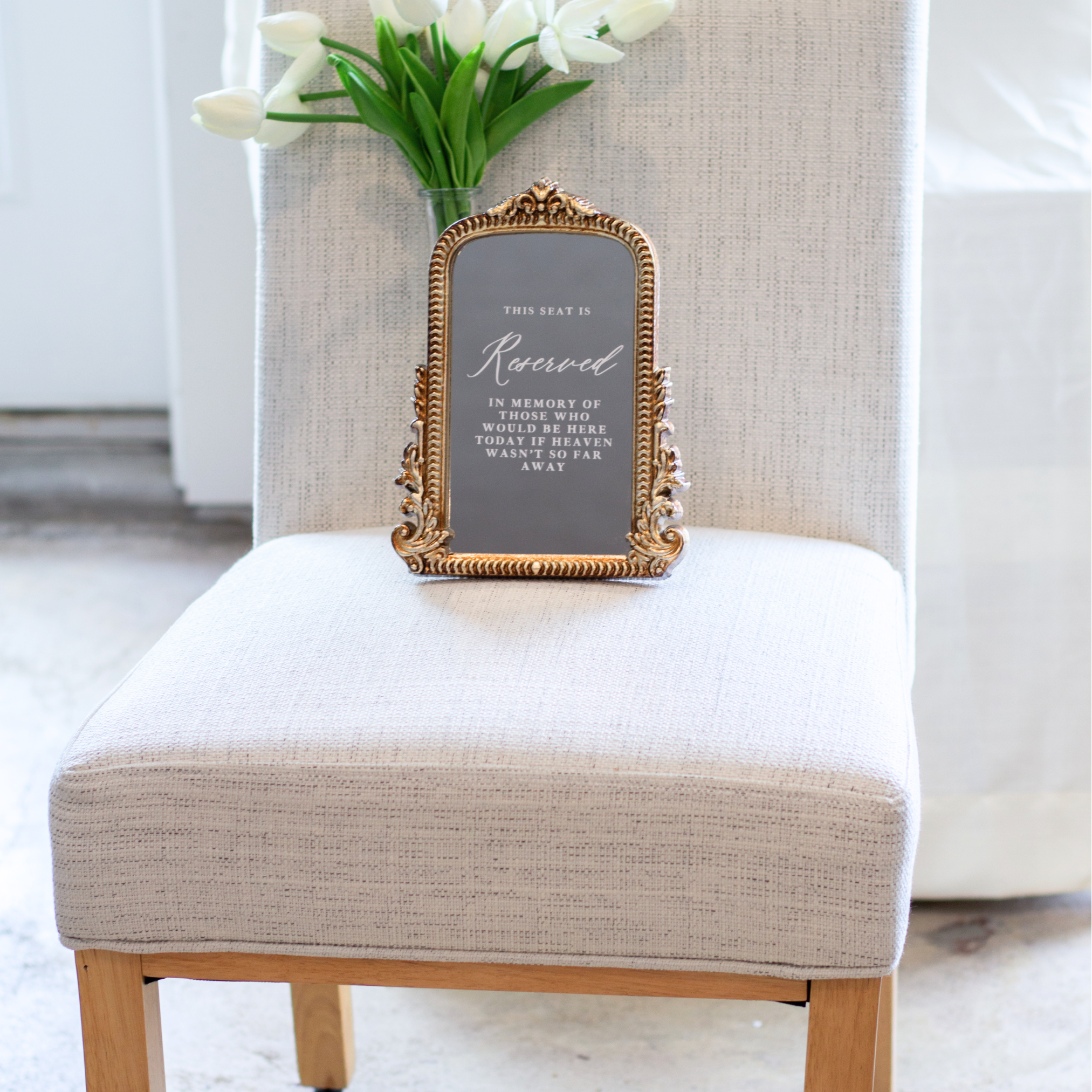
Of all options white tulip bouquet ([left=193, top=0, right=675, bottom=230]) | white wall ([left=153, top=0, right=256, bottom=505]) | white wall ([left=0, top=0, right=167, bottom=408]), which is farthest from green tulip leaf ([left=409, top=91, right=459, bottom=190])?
white wall ([left=0, top=0, right=167, bottom=408])

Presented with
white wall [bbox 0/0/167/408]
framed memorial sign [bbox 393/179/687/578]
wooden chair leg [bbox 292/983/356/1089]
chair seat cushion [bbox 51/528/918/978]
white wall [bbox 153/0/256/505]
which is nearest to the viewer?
chair seat cushion [bbox 51/528/918/978]

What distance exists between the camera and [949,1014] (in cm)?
111

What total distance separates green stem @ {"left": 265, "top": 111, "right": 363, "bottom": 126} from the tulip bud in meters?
0.08

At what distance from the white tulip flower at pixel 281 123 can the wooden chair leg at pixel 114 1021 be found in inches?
22.8

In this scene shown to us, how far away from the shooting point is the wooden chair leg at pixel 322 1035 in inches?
38.8

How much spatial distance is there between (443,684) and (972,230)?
30.5 inches

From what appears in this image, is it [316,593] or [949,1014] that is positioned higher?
[316,593]

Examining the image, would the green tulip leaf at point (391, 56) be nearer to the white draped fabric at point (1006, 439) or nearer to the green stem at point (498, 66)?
the green stem at point (498, 66)

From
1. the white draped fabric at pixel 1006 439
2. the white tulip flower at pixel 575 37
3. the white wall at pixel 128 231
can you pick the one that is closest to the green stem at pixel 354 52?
the white tulip flower at pixel 575 37

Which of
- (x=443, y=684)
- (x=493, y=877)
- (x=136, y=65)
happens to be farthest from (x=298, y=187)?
(x=136, y=65)

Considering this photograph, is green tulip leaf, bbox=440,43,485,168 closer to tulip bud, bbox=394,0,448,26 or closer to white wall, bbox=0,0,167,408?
tulip bud, bbox=394,0,448,26

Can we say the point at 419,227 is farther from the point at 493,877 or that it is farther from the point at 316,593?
the point at 493,877

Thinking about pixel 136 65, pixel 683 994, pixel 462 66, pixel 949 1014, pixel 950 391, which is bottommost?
pixel 949 1014

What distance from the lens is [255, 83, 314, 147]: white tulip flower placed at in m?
0.87
